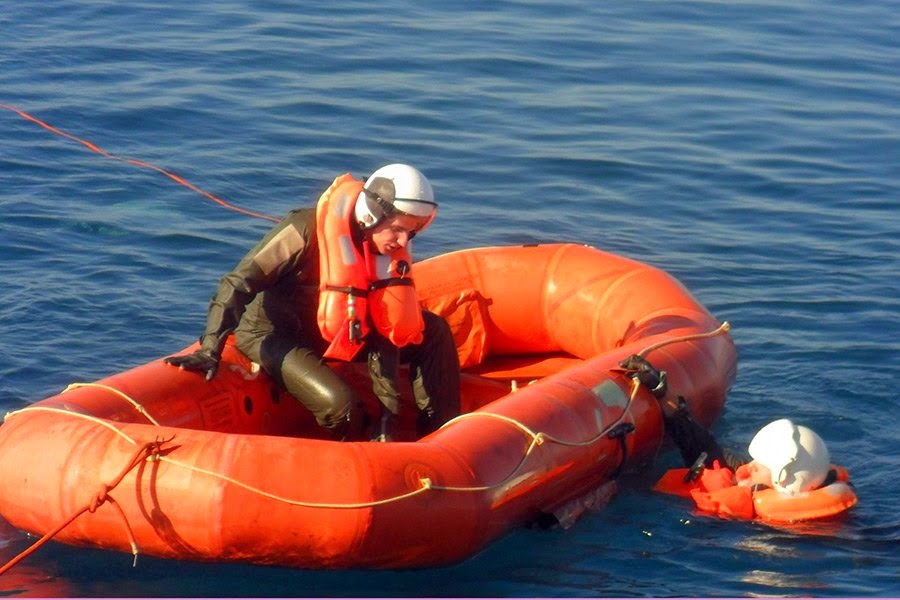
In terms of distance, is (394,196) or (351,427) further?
(351,427)

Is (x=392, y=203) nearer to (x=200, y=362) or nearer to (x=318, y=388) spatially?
(x=318, y=388)

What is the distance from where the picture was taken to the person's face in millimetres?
6003

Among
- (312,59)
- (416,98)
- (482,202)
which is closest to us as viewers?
A: (482,202)

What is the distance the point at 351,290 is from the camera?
599 centimetres

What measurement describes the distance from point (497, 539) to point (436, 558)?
1.27ft

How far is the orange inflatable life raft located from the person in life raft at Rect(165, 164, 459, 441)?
0.66 feet

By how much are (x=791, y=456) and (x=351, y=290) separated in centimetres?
188

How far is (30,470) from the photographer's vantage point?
213 inches

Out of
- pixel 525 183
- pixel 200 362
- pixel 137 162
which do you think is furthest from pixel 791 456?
pixel 137 162

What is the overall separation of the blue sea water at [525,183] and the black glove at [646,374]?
433mm

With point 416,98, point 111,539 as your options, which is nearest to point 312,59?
point 416,98

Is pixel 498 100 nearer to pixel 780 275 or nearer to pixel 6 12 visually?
pixel 780 275

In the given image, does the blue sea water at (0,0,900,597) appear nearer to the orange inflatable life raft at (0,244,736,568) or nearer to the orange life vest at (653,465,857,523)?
the orange life vest at (653,465,857,523)

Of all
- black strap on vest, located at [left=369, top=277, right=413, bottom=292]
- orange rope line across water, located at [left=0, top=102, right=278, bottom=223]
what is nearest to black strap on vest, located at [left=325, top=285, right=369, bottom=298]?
black strap on vest, located at [left=369, top=277, right=413, bottom=292]
